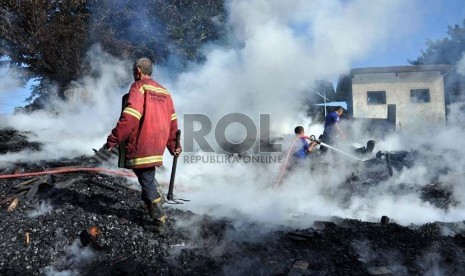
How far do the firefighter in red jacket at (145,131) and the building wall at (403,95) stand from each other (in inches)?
659

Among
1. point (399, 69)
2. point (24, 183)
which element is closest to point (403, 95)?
point (399, 69)

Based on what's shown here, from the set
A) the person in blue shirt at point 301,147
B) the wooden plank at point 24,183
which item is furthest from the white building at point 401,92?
the wooden plank at point 24,183

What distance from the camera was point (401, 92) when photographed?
1903 cm

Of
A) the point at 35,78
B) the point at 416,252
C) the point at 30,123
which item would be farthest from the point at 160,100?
the point at 35,78

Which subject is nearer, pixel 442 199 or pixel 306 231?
pixel 306 231

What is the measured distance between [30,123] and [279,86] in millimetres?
7433

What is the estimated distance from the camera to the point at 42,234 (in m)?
3.54

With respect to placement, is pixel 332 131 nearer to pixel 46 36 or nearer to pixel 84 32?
pixel 84 32

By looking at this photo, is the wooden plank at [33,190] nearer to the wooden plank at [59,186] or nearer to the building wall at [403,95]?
the wooden plank at [59,186]

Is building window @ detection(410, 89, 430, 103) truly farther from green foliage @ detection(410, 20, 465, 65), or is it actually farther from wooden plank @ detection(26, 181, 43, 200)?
wooden plank @ detection(26, 181, 43, 200)

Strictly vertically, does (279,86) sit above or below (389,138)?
above

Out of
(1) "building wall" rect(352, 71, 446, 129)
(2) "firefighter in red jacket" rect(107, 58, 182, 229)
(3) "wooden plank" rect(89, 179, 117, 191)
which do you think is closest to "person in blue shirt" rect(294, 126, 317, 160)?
(3) "wooden plank" rect(89, 179, 117, 191)

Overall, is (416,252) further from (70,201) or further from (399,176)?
(399,176)

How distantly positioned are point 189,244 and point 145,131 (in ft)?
3.79
